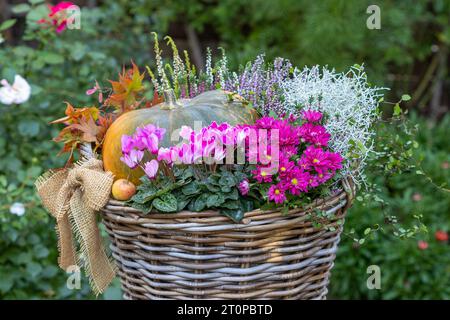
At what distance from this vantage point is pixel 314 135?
56.6 inches

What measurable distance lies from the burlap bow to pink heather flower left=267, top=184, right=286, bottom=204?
372 millimetres

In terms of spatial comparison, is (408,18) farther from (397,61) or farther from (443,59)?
(443,59)

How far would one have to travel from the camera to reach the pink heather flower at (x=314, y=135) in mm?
1436

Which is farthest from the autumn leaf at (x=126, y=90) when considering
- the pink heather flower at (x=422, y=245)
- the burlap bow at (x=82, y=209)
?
the pink heather flower at (x=422, y=245)

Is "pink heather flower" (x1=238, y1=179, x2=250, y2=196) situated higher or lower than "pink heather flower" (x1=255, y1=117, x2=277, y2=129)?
lower

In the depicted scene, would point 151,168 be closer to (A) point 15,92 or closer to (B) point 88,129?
(B) point 88,129

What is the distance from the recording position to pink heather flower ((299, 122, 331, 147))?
1436mm

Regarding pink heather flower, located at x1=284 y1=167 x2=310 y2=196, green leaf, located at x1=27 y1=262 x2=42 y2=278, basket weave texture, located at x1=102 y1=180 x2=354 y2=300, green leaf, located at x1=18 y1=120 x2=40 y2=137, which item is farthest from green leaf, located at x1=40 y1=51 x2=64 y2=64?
pink heather flower, located at x1=284 y1=167 x2=310 y2=196

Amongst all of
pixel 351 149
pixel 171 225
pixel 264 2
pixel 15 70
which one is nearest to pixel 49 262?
pixel 15 70

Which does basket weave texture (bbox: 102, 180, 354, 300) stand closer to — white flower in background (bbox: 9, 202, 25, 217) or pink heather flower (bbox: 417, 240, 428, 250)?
white flower in background (bbox: 9, 202, 25, 217)

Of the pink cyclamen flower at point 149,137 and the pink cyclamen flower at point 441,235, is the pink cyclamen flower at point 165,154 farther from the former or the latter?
the pink cyclamen flower at point 441,235

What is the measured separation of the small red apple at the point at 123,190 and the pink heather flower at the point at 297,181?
35 cm

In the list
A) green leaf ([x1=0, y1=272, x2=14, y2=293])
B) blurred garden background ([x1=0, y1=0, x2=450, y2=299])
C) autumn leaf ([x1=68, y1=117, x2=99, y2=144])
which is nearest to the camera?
autumn leaf ([x1=68, y1=117, x2=99, y2=144])

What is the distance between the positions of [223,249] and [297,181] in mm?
216
